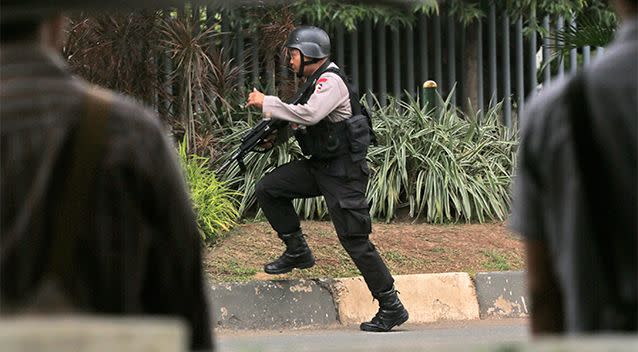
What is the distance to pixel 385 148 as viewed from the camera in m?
14.0

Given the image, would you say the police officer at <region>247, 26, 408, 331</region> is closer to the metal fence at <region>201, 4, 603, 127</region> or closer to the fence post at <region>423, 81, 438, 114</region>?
the fence post at <region>423, 81, 438, 114</region>

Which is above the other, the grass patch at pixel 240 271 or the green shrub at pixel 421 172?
the green shrub at pixel 421 172

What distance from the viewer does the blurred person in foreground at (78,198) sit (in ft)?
9.00

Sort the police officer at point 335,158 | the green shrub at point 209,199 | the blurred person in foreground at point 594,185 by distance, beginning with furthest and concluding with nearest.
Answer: the green shrub at point 209,199 → the police officer at point 335,158 → the blurred person in foreground at point 594,185

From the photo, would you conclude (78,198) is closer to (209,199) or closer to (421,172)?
(209,199)

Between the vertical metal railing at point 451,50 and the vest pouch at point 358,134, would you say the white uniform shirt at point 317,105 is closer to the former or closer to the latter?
the vest pouch at point 358,134

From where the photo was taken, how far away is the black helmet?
1059cm

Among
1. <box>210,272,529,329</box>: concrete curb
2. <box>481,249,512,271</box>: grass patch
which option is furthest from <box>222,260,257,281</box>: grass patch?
<box>481,249,512,271</box>: grass patch

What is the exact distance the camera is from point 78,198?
278 cm

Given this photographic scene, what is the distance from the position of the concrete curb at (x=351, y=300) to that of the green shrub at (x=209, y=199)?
4.17 ft

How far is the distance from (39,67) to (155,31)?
11.4 m

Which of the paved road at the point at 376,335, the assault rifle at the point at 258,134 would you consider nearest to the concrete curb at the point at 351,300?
the paved road at the point at 376,335

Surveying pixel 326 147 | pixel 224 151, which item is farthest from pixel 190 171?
pixel 326 147

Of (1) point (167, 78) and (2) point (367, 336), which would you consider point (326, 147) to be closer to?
(2) point (367, 336)
